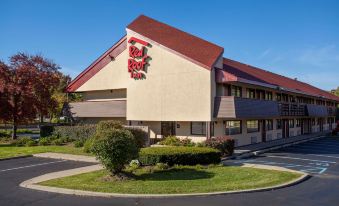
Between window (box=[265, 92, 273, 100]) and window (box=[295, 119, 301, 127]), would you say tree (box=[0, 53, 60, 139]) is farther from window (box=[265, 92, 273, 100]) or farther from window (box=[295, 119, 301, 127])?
window (box=[295, 119, 301, 127])

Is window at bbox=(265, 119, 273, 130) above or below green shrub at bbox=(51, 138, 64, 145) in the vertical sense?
above

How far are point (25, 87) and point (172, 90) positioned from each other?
13956 millimetres

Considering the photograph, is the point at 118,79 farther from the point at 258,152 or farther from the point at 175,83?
the point at 258,152

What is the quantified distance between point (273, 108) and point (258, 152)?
7.57 meters

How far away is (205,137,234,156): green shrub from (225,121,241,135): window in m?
5.44

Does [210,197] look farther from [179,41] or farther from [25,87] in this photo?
[25,87]

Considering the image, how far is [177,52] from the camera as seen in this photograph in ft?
92.4

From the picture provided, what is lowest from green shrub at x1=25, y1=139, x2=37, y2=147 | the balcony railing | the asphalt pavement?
the asphalt pavement

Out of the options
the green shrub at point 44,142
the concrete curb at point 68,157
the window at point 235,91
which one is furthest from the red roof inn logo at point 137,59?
the concrete curb at point 68,157

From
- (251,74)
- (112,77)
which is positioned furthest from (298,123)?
(112,77)

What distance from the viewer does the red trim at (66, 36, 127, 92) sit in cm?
3302

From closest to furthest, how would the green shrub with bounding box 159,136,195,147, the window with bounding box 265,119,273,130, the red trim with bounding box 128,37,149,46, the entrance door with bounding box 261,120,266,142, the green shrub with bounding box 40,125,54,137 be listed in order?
the green shrub with bounding box 159,136,195,147 < the red trim with bounding box 128,37,149,46 < the green shrub with bounding box 40,125,54,137 < the entrance door with bounding box 261,120,266,142 < the window with bounding box 265,119,273,130

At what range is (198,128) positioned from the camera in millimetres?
29094

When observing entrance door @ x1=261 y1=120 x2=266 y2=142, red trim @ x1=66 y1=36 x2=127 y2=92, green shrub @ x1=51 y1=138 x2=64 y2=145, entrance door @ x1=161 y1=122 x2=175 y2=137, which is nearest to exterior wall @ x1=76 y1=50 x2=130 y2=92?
red trim @ x1=66 y1=36 x2=127 y2=92
